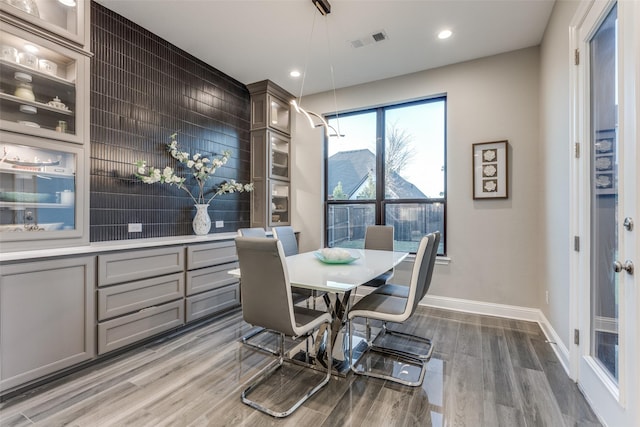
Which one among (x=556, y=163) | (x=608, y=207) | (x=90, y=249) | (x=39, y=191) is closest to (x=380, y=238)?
(x=556, y=163)

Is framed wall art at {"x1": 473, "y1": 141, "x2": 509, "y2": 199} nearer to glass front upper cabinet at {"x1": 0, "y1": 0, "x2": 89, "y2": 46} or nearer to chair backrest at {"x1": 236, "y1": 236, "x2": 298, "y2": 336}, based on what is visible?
chair backrest at {"x1": 236, "y1": 236, "x2": 298, "y2": 336}

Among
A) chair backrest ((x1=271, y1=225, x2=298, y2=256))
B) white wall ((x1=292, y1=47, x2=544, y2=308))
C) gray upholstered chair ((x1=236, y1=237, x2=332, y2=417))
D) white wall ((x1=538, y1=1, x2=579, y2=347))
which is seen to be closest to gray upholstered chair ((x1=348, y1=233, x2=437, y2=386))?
gray upholstered chair ((x1=236, y1=237, x2=332, y2=417))

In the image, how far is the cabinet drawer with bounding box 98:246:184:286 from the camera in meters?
2.29

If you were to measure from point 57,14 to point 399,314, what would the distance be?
3.36 meters

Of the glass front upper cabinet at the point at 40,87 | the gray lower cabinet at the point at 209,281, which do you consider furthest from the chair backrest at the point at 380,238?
the glass front upper cabinet at the point at 40,87

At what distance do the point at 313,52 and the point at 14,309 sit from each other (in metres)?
3.38

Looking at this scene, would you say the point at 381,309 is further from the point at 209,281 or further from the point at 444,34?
the point at 444,34

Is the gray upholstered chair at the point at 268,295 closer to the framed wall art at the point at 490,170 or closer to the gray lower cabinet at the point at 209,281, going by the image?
the gray lower cabinet at the point at 209,281

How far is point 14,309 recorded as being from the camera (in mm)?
1852

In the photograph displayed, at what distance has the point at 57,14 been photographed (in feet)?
7.33

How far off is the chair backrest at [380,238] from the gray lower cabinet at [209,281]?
5.29 feet

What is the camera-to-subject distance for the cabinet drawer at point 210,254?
9.74 ft

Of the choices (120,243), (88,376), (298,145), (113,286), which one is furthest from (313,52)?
(88,376)

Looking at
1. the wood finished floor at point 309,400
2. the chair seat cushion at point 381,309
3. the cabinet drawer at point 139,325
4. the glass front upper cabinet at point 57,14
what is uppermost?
the glass front upper cabinet at point 57,14
